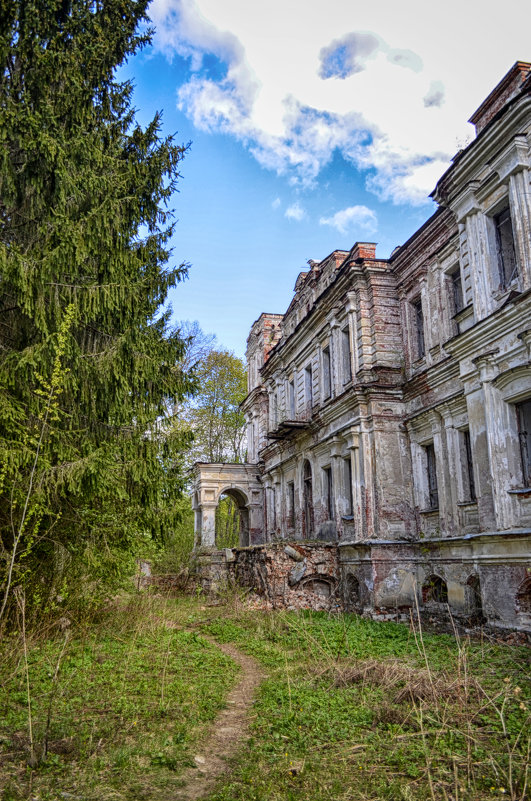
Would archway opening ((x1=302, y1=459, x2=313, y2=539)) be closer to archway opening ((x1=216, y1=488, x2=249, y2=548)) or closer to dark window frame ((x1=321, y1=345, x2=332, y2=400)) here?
dark window frame ((x1=321, y1=345, x2=332, y2=400))

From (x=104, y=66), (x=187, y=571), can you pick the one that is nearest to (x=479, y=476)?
(x=104, y=66)

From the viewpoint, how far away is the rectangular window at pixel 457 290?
13.7 metres

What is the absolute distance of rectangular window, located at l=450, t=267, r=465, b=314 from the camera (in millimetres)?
13697

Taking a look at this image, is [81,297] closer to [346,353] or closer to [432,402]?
[432,402]

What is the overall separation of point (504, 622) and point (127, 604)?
6.87 meters

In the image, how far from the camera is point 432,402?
14008 millimetres

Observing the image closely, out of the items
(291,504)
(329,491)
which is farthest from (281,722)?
(291,504)

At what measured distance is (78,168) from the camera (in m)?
8.26

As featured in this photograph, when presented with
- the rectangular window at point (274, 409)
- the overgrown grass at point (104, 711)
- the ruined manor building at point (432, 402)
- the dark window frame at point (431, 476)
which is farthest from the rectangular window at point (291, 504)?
the overgrown grass at point (104, 711)

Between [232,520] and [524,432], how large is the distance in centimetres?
2682

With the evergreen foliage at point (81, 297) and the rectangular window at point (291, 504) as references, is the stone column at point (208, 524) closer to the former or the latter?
the rectangular window at point (291, 504)

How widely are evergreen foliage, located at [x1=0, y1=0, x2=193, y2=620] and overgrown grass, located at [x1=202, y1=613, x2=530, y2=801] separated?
3261 mm

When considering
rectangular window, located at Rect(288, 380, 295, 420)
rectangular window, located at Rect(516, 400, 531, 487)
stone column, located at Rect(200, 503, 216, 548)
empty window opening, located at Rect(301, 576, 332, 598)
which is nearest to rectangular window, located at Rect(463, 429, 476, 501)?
rectangular window, located at Rect(516, 400, 531, 487)

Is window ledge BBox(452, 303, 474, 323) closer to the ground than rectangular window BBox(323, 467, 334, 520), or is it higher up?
higher up
